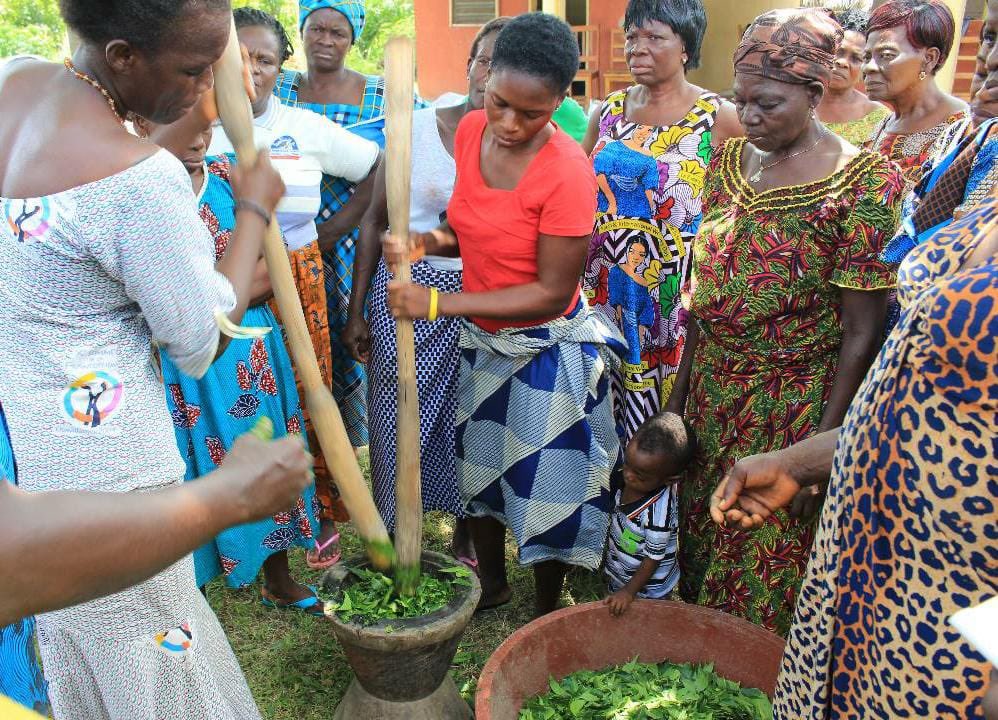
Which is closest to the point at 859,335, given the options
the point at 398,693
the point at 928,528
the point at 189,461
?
the point at 928,528

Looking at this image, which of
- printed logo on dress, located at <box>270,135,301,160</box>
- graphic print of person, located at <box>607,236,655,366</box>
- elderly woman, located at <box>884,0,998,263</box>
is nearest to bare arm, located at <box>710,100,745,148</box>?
graphic print of person, located at <box>607,236,655,366</box>

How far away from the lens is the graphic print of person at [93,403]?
67.1 inches

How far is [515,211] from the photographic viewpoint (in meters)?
2.65

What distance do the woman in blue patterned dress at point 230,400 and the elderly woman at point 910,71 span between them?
2822mm

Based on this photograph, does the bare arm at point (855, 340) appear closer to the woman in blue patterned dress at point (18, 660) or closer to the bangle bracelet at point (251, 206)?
the bangle bracelet at point (251, 206)

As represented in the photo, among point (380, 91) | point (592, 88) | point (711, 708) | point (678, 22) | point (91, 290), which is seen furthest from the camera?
point (592, 88)

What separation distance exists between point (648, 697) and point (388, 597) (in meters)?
0.85

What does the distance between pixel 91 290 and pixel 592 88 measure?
1242 centimetres

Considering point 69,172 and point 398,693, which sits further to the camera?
point 398,693

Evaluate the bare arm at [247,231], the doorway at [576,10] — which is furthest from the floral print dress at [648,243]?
the doorway at [576,10]

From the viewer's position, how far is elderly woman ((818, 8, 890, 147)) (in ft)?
14.2

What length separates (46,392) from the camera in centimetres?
168

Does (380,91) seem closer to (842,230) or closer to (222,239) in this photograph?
(222,239)

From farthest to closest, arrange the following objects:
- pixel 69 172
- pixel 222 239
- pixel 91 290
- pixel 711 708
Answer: pixel 222 239 < pixel 711 708 < pixel 91 290 < pixel 69 172
